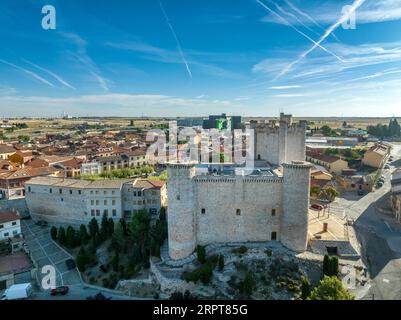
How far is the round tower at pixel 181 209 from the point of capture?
92.8 ft

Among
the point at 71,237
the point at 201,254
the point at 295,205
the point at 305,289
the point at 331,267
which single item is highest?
the point at 295,205

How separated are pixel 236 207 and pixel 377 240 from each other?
54.9ft

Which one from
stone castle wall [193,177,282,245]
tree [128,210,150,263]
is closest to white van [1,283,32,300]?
tree [128,210,150,263]

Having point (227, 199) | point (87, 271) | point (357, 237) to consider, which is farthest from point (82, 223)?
point (357, 237)

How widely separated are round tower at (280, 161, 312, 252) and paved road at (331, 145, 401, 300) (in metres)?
6.63

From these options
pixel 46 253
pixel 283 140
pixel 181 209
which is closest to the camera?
pixel 181 209

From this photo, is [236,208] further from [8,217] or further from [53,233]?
[8,217]

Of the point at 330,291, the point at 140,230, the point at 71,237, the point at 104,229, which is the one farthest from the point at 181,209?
the point at 71,237

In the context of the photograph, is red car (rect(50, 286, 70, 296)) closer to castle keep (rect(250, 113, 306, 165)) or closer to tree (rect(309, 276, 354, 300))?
→ tree (rect(309, 276, 354, 300))

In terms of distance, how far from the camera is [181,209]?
94.4 ft

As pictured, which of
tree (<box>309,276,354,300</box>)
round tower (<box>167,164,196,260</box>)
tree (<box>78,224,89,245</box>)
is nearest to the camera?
tree (<box>309,276,354,300</box>)

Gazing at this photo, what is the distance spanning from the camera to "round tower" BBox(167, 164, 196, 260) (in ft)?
92.8
